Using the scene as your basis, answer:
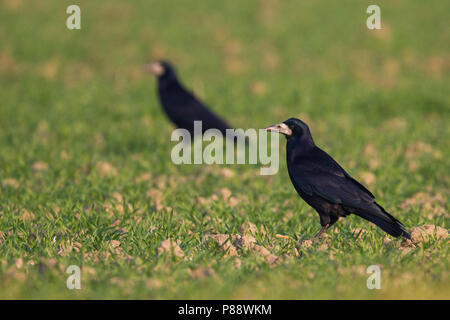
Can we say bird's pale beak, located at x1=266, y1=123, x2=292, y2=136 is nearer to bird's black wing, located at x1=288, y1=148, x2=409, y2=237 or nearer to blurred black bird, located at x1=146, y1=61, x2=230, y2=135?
bird's black wing, located at x1=288, y1=148, x2=409, y2=237

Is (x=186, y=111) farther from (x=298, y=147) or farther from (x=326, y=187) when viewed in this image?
(x=326, y=187)

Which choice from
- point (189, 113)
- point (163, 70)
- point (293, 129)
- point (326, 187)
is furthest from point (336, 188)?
point (163, 70)

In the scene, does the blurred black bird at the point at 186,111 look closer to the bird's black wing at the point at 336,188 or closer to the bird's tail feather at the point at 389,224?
the bird's black wing at the point at 336,188

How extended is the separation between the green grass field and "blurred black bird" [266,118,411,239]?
0.20 m

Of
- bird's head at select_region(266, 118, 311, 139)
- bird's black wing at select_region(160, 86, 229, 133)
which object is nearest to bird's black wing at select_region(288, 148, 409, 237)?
bird's head at select_region(266, 118, 311, 139)

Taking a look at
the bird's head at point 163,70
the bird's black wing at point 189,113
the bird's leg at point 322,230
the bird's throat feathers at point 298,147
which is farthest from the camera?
the bird's head at point 163,70

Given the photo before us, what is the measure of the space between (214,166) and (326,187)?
3.53 m

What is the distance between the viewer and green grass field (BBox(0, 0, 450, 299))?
13.9 ft

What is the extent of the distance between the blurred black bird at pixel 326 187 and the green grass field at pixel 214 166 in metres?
0.20

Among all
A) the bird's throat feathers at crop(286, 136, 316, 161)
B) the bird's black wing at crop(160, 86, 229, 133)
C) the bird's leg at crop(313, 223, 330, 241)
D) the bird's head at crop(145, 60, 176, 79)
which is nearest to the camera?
the bird's leg at crop(313, 223, 330, 241)

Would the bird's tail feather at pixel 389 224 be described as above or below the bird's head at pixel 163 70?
below

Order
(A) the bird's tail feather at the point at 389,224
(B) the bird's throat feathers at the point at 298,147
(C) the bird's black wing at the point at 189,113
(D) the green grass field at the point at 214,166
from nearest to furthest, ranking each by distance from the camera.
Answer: (D) the green grass field at the point at 214,166, (A) the bird's tail feather at the point at 389,224, (B) the bird's throat feathers at the point at 298,147, (C) the bird's black wing at the point at 189,113

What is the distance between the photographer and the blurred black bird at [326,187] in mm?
4934

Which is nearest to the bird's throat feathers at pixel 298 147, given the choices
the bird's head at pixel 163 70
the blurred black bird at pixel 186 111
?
the blurred black bird at pixel 186 111
